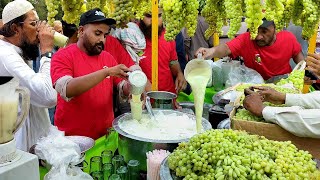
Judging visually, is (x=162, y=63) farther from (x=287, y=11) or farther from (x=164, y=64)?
(x=287, y=11)

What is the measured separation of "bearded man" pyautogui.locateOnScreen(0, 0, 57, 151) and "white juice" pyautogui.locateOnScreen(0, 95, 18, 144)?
3.57 ft

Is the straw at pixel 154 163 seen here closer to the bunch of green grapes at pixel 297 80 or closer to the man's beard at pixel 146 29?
the bunch of green grapes at pixel 297 80

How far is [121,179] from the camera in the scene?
1.56m

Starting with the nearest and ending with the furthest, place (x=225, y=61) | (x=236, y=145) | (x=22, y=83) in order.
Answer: (x=236, y=145) < (x=22, y=83) < (x=225, y=61)

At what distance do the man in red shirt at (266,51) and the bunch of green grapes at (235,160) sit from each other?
7.40ft

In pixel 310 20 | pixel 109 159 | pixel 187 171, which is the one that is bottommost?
pixel 109 159

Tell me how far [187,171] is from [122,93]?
156 centimetres

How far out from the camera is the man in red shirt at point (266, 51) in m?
3.71

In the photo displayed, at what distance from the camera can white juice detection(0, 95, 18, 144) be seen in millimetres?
1222

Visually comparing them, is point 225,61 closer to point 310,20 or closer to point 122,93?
point 122,93

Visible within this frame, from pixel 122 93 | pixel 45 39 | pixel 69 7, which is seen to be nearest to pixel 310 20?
pixel 69 7

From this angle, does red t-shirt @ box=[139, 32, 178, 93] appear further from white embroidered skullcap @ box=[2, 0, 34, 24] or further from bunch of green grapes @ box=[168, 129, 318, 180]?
bunch of green grapes @ box=[168, 129, 318, 180]

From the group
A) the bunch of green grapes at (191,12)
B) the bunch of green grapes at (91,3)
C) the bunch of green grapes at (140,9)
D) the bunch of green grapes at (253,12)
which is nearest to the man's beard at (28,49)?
the bunch of green grapes at (91,3)

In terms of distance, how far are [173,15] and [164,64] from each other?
207 cm
